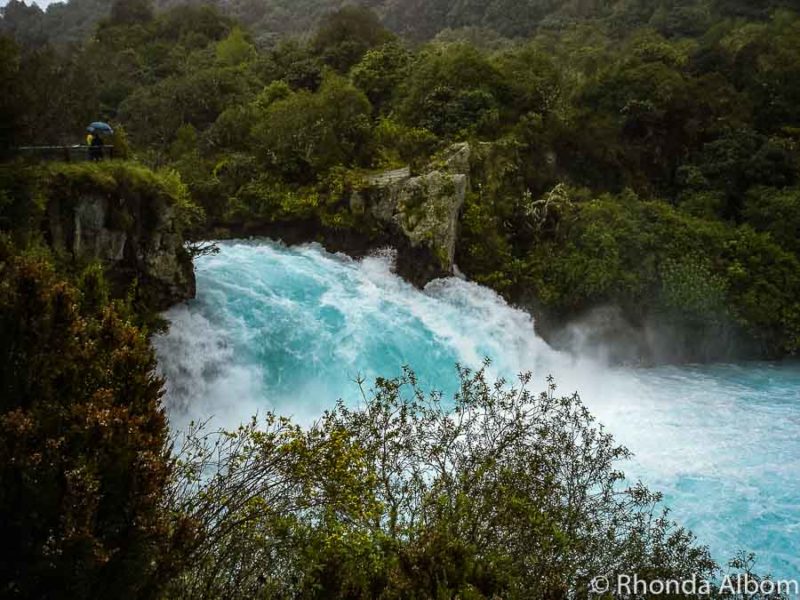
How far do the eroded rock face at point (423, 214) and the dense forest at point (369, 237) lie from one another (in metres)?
0.87

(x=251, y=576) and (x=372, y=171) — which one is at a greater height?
(x=372, y=171)

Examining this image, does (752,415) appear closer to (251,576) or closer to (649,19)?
(251,576)

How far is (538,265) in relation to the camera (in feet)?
66.0

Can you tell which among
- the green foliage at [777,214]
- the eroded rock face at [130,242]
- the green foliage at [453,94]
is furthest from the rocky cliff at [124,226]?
the green foliage at [777,214]

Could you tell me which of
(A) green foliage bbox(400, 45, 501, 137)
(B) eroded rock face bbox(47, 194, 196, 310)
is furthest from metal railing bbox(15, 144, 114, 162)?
(A) green foliage bbox(400, 45, 501, 137)

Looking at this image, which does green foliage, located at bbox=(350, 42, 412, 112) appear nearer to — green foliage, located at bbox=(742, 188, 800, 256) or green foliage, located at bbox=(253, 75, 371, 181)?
green foliage, located at bbox=(253, 75, 371, 181)

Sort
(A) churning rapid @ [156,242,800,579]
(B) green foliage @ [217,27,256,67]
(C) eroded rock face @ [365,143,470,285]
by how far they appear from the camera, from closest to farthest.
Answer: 1. (A) churning rapid @ [156,242,800,579]
2. (C) eroded rock face @ [365,143,470,285]
3. (B) green foliage @ [217,27,256,67]

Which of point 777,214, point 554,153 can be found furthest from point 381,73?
point 777,214

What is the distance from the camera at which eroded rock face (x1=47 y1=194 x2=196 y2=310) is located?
40.5 ft

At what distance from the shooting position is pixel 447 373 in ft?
50.7

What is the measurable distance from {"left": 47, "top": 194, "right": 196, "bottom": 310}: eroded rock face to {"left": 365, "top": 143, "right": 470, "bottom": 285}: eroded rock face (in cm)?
661

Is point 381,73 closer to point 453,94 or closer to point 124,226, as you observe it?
point 453,94

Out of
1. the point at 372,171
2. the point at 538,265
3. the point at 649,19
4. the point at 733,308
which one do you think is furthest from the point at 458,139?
the point at 649,19

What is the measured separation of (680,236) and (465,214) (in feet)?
23.0
